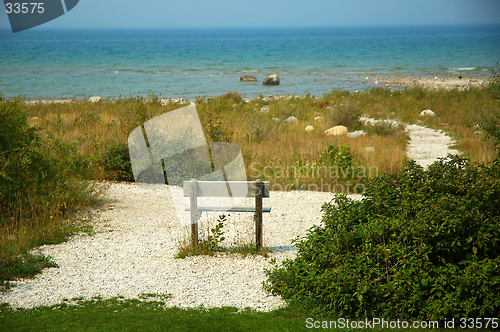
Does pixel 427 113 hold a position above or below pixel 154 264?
above

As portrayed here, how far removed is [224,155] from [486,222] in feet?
21.5

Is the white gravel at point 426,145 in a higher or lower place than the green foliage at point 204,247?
lower

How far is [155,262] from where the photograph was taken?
205 inches

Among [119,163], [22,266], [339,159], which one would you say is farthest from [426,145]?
[22,266]

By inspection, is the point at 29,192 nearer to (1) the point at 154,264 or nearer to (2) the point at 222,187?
(1) the point at 154,264

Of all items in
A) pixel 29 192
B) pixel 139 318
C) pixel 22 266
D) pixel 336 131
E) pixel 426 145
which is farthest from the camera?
pixel 336 131

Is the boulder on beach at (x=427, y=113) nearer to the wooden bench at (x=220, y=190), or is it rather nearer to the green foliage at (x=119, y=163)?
the green foliage at (x=119, y=163)

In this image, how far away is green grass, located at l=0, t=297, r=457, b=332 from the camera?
11.5 ft

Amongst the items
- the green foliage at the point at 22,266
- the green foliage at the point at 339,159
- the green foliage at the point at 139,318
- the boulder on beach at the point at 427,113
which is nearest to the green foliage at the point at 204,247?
the green foliage at the point at 139,318

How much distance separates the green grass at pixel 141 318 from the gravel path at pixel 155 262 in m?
0.20

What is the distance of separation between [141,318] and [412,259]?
8.27ft

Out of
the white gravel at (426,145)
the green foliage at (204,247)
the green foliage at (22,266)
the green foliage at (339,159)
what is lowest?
the white gravel at (426,145)

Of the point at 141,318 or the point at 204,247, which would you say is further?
the point at 204,247

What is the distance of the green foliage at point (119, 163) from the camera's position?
894 cm
